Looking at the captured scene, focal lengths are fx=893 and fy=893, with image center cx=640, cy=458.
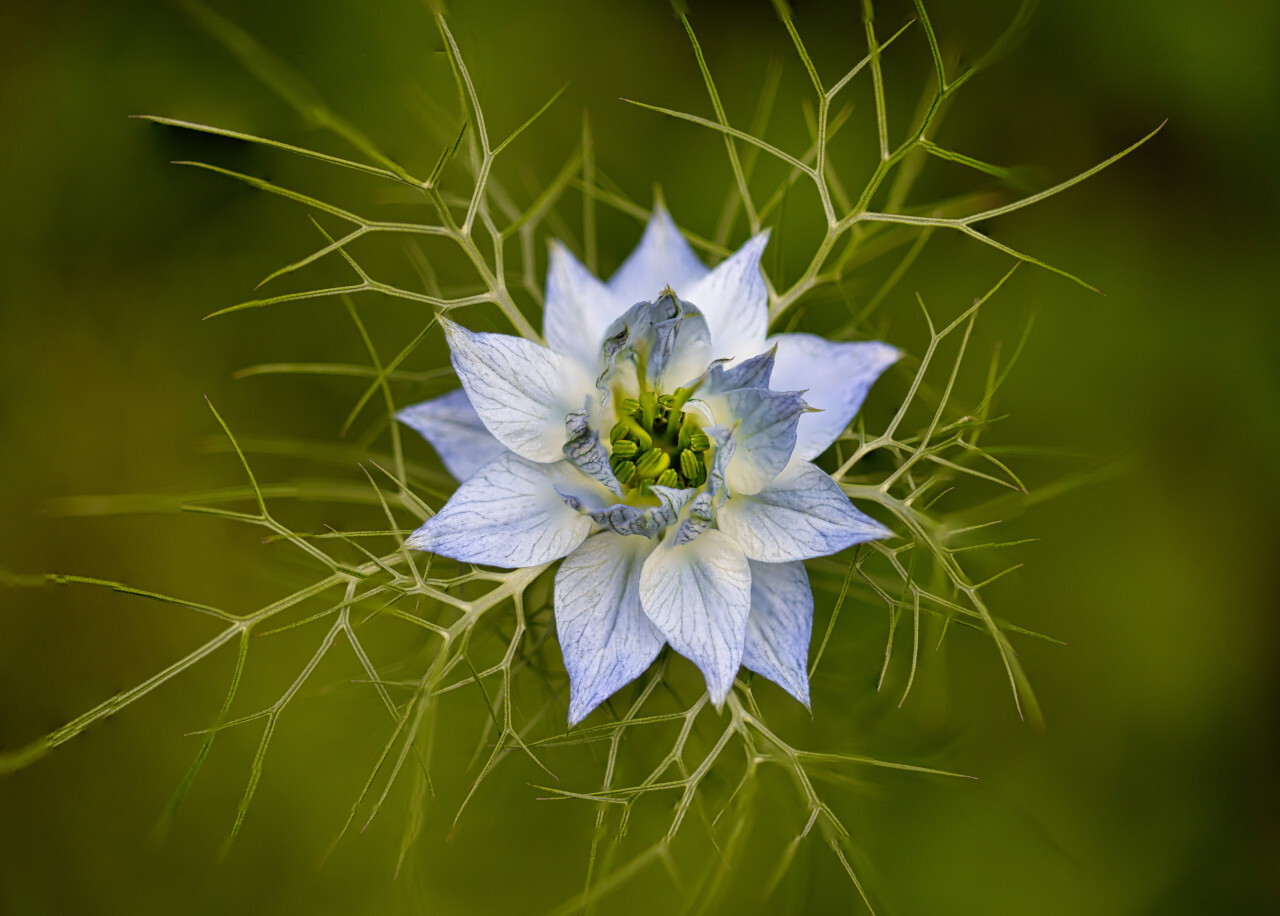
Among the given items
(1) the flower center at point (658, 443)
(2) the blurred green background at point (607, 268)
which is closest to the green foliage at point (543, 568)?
(2) the blurred green background at point (607, 268)

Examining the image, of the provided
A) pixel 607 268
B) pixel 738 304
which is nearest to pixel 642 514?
pixel 738 304

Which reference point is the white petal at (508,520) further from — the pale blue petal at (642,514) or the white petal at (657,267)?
the white petal at (657,267)

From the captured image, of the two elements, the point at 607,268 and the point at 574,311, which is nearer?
the point at 574,311

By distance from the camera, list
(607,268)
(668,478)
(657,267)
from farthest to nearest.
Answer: (607,268)
(657,267)
(668,478)

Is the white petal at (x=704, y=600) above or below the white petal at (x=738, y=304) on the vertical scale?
below

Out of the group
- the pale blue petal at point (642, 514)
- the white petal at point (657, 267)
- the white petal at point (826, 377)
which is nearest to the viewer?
the pale blue petal at point (642, 514)

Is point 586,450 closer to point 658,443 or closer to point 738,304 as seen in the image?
point 658,443
